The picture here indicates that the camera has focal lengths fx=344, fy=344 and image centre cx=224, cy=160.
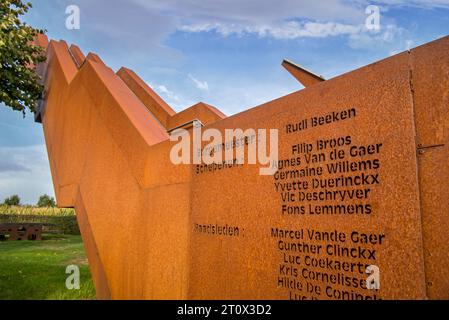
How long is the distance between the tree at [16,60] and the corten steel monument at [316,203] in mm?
5438

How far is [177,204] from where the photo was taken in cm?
383

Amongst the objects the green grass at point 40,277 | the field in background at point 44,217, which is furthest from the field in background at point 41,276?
the field in background at point 44,217

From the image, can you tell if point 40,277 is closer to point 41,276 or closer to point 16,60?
point 41,276

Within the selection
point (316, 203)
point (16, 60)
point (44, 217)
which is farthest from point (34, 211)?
point (316, 203)

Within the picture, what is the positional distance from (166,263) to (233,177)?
1432 millimetres

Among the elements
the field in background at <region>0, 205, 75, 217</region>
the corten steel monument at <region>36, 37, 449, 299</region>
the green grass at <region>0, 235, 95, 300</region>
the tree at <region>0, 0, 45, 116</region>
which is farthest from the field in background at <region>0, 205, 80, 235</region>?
the corten steel monument at <region>36, 37, 449, 299</region>

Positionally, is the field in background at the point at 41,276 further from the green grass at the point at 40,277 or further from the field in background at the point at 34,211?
the field in background at the point at 34,211

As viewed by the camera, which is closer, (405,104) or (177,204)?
(405,104)

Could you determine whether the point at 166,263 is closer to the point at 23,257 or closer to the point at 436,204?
the point at 436,204

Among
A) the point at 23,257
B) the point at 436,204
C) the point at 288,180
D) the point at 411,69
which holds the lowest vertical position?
the point at 23,257

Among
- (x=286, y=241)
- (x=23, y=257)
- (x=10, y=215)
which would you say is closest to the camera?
(x=286, y=241)

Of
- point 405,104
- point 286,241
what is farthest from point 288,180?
point 405,104
